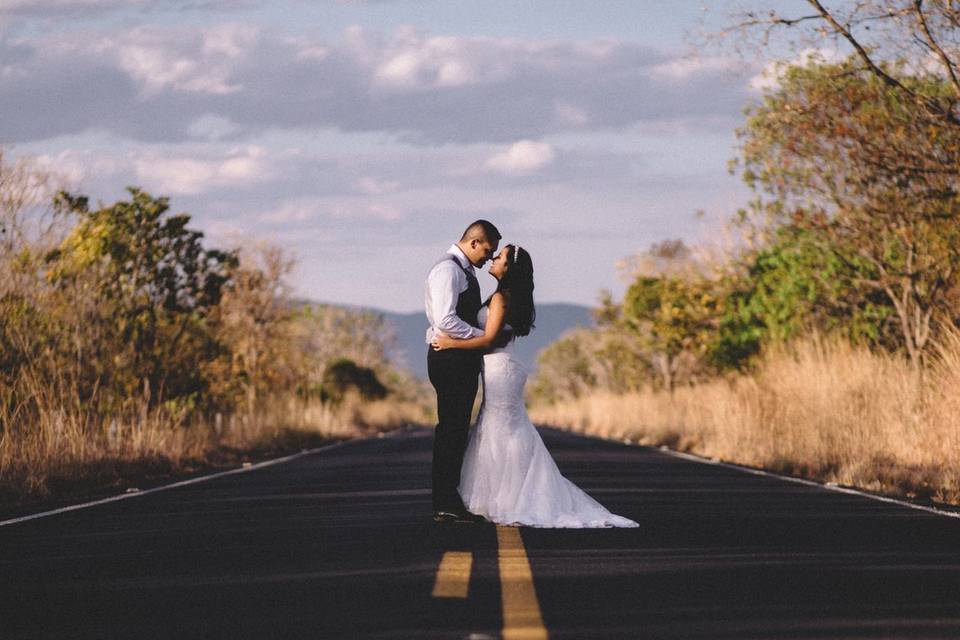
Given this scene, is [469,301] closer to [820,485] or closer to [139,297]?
[820,485]

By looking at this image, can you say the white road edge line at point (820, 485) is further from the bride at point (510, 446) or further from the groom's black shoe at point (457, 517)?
the groom's black shoe at point (457, 517)

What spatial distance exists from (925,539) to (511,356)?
3500mm

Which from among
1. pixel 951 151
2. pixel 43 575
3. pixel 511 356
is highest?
pixel 951 151

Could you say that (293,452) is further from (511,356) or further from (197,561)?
(197,561)

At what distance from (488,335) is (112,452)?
9.60 m

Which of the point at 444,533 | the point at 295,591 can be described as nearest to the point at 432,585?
the point at 295,591

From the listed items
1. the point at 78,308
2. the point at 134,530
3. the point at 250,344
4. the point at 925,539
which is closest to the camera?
the point at 925,539

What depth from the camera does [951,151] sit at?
20.2 m

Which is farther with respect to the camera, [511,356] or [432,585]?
[511,356]

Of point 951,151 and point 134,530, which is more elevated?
point 951,151

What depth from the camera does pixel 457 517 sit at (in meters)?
12.9

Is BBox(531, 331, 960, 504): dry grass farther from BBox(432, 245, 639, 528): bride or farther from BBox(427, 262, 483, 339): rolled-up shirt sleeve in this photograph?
BBox(427, 262, 483, 339): rolled-up shirt sleeve

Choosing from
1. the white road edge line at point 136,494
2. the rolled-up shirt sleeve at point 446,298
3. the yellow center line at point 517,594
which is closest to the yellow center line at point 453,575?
the yellow center line at point 517,594

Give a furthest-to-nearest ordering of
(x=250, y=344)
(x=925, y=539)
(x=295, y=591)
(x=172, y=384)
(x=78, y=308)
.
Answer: (x=250, y=344), (x=172, y=384), (x=78, y=308), (x=925, y=539), (x=295, y=591)
